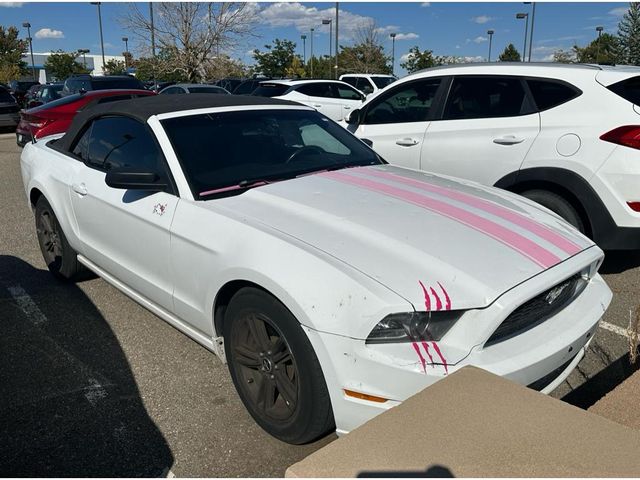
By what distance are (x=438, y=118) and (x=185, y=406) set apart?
3781 millimetres

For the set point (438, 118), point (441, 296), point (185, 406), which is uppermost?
point (438, 118)

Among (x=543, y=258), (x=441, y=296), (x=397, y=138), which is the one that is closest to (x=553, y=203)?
(x=397, y=138)

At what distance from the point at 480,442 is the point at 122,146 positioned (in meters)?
3.16

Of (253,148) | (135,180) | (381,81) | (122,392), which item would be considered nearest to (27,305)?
(122,392)

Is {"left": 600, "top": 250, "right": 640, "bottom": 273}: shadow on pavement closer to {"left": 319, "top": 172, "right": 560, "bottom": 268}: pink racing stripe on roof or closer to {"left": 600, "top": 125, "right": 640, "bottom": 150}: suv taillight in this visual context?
{"left": 600, "top": 125, "right": 640, "bottom": 150}: suv taillight

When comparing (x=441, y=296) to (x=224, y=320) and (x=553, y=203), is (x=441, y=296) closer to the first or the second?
(x=224, y=320)

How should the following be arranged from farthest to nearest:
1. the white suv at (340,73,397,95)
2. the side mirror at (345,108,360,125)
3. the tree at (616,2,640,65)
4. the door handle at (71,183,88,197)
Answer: the tree at (616,2,640,65), the white suv at (340,73,397,95), the side mirror at (345,108,360,125), the door handle at (71,183,88,197)

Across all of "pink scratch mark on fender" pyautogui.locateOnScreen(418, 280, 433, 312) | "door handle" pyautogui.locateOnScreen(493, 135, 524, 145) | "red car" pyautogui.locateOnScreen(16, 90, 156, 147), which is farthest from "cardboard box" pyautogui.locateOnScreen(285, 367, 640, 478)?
"red car" pyautogui.locateOnScreen(16, 90, 156, 147)

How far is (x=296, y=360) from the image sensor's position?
7.74 feet

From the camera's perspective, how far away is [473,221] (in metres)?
2.77

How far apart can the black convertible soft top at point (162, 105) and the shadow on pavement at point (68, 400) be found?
1.47 m

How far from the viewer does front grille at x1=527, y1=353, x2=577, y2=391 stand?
2366 mm

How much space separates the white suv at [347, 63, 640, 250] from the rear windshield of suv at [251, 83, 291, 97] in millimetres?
7770

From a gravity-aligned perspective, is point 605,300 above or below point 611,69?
below
